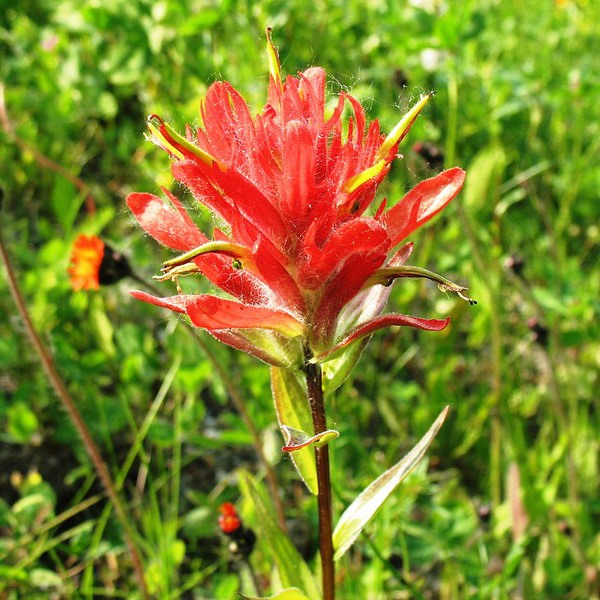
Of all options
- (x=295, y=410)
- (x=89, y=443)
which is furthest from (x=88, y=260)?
(x=295, y=410)

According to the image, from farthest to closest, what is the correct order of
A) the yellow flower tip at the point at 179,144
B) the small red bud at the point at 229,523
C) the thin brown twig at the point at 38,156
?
the thin brown twig at the point at 38,156 → the small red bud at the point at 229,523 → the yellow flower tip at the point at 179,144

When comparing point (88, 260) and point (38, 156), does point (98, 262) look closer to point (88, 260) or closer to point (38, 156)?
point (88, 260)

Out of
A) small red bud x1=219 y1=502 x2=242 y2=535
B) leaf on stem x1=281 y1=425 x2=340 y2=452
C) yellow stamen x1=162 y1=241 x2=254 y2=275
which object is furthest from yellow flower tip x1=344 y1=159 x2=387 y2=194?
small red bud x1=219 y1=502 x2=242 y2=535

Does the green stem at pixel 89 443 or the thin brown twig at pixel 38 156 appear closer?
the green stem at pixel 89 443

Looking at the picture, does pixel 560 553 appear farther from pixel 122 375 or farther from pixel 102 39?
pixel 102 39

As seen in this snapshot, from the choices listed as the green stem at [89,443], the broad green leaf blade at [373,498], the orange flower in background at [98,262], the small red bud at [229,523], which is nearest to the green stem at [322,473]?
the broad green leaf blade at [373,498]

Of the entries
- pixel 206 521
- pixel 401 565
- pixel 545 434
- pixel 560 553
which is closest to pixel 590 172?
pixel 545 434

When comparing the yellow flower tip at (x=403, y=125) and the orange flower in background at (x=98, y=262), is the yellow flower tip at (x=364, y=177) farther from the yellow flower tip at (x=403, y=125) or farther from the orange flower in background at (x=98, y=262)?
the orange flower in background at (x=98, y=262)
